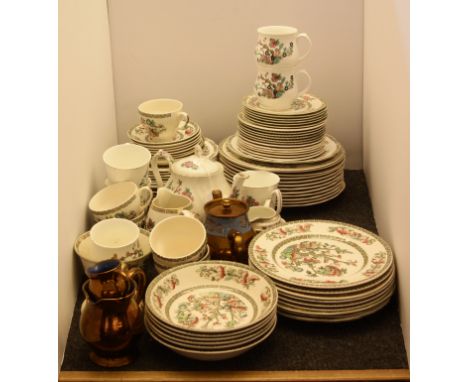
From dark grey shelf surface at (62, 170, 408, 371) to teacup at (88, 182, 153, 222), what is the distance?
0.21m

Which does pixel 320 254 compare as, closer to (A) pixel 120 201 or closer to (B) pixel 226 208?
(B) pixel 226 208

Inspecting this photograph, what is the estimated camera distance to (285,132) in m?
2.02

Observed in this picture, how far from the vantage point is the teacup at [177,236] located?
176 centimetres

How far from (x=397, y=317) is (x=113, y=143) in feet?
3.05

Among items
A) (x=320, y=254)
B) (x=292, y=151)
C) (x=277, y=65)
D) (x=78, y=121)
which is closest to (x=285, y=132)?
(x=292, y=151)

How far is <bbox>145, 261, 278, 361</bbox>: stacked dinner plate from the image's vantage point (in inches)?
57.6

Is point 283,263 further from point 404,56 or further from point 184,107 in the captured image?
point 184,107

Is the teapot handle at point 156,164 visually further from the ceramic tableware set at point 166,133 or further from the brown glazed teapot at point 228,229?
the brown glazed teapot at point 228,229

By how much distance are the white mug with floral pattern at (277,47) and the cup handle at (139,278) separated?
0.62 meters

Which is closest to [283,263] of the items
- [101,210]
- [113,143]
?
[101,210]

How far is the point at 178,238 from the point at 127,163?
29cm

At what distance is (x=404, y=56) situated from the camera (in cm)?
158

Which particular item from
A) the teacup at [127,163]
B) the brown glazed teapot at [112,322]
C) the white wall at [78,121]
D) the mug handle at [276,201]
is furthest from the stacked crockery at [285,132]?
the brown glazed teapot at [112,322]

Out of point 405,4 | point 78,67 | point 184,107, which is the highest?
point 405,4
